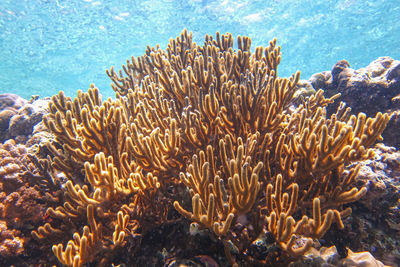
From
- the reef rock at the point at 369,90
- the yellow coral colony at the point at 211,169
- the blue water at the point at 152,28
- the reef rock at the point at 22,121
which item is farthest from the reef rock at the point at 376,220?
the blue water at the point at 152,28

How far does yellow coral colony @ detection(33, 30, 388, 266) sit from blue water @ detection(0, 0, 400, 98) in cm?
2406

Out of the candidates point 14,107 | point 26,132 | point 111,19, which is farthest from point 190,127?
point 111,19

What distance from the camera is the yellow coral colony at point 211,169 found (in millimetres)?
1824

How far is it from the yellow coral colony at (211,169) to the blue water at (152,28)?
24060 mm

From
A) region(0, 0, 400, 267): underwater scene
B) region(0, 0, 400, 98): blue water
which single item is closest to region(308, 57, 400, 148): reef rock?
region(0, 0, 400, 267): underwater scene

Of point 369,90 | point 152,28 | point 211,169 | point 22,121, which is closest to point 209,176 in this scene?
point 211,169

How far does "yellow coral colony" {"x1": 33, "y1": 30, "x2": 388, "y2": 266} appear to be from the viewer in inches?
71.8

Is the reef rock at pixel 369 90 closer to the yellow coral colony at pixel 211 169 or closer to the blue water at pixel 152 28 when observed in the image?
the yellow coral colony at pixel 211 169

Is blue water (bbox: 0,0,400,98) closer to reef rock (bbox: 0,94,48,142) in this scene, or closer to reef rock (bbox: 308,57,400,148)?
reef rock (bbox: 0,94,48,142)

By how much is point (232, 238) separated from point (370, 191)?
2103 mm

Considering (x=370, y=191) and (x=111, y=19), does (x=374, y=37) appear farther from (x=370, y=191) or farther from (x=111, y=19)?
(x=370, y=191)

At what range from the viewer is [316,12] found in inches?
1041

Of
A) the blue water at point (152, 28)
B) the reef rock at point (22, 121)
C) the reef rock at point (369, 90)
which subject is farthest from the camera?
the blue water at point (152, 28)

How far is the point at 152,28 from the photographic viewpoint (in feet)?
88.9
